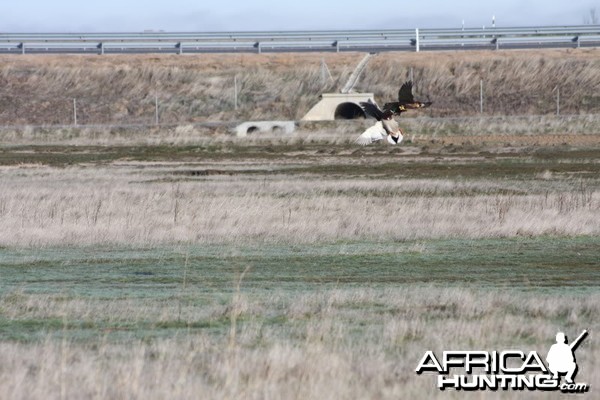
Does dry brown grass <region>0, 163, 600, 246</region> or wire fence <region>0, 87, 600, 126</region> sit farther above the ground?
wire fence <region>0, 87, 600, 126</region>

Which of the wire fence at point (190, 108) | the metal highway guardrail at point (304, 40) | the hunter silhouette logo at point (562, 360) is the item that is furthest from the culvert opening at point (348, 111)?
the hunter silhouette logo at point (562, 360)

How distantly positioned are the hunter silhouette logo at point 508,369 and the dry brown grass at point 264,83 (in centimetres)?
4789

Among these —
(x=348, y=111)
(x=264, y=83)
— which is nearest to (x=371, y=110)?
(x=348, y=111)

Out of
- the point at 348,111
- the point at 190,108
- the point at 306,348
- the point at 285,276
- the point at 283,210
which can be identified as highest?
the point at 190,108

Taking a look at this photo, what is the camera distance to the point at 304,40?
71500 millimetres

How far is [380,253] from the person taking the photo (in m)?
17.1

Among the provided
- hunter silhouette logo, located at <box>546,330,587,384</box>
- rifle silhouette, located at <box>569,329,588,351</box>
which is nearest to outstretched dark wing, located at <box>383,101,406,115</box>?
rifle silhouette, located at <box>569,329,588,351</box>

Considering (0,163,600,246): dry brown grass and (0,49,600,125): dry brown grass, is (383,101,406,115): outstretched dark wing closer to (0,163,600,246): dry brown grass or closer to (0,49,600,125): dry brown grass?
(0,163,600,246): dry brown grass

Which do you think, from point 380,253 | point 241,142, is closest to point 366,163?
point 241,142

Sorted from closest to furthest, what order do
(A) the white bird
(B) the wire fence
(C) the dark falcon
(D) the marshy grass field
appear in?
(D) the marshy grass field → (C) the dark falcon → (A) the white bird → (B) the wire fence

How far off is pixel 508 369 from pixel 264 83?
53785 mm

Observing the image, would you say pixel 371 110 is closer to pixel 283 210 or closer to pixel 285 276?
pixel 283 210

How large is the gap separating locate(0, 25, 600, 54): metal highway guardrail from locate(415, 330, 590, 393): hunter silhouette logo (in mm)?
60478

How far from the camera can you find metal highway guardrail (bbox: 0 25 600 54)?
6962 cm
